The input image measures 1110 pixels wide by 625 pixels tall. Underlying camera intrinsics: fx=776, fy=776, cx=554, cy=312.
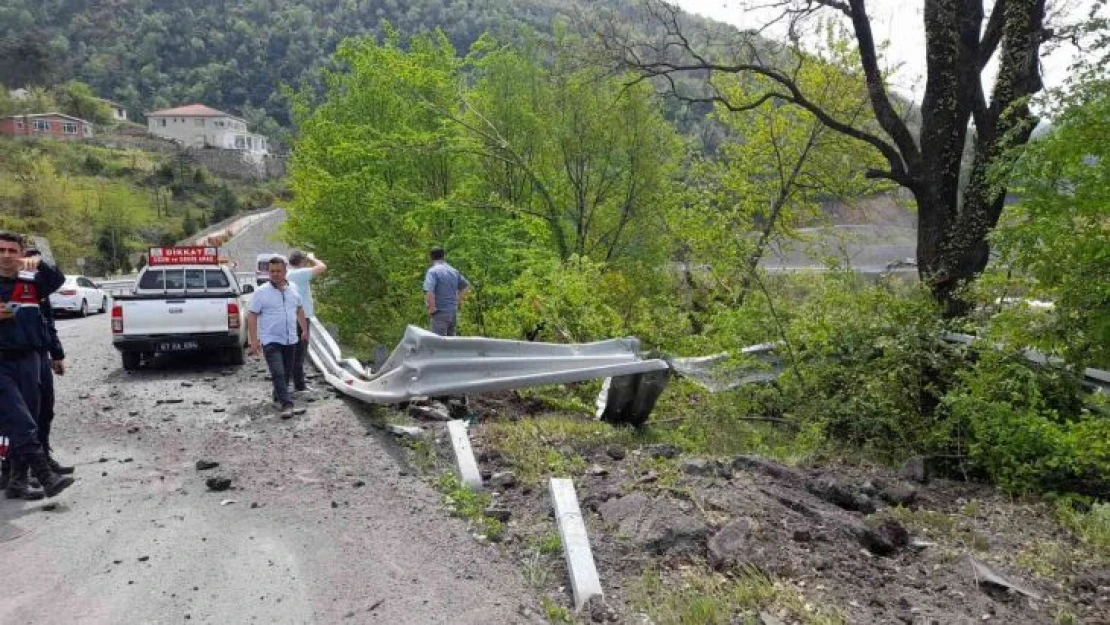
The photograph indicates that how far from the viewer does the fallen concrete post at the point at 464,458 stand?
5.77 meters

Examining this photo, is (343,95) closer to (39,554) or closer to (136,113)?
(39,554)

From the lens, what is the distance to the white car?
26.6m

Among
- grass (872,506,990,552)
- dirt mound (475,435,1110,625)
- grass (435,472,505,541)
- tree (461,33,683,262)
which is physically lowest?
grass (435,472,505,541)

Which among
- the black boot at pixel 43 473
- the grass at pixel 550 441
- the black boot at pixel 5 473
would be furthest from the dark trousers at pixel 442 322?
the black boot at pixel 5 473

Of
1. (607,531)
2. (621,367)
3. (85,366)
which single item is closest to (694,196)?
(621,367)

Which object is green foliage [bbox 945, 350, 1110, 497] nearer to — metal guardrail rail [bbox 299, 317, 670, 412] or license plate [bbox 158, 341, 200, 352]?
metal guardrail rail [bbox 299, 317, 670, 412]

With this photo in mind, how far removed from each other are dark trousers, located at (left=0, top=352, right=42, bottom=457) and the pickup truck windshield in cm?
669

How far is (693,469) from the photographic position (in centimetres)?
565

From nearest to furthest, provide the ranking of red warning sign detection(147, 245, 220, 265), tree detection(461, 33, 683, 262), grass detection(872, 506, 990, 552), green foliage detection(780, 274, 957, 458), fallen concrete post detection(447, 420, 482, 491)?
grass detection(872, 506, 990, 552) → fallen concrete post detection(447, 420, 482, 491) → green foliage detection(780, 274, 957, 458) → red warning sign detection(147, 245, 220, 265) → tree detection(461, 33, 683, 262)

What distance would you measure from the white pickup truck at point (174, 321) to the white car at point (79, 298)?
15851 millimetres

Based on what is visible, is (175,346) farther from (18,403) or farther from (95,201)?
(95,201)

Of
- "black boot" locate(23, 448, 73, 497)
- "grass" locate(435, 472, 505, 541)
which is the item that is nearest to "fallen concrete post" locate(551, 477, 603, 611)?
"grass" locate(435, 472, 505, 541)

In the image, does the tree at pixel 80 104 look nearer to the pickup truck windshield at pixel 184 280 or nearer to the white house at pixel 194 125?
the white house at pixel 194 125

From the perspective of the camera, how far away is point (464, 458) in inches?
236
